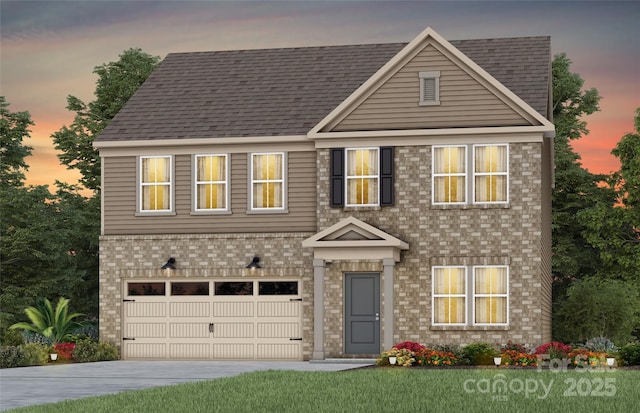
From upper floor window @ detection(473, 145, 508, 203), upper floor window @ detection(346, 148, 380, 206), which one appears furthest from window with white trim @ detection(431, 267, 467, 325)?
upper floor window @ detection(346, 148, 380, 206)

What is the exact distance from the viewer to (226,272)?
120 ft

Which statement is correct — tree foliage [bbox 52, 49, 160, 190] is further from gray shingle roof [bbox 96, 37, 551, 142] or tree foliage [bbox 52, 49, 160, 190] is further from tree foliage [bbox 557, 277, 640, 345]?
tree foliage [bbox 557, 277, 640, 345]

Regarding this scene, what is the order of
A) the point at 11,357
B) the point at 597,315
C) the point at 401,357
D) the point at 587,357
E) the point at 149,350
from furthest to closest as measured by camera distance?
the point at 597,315
the point at 149,350
the point at 11,357
the point at 401,357
the point at 587,357

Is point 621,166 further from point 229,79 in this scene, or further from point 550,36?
point 229,79

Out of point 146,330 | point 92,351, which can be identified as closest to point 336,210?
point 146,330

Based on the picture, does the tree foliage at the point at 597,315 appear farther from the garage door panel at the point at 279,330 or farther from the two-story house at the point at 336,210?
the garage door panel at the point at 279,330

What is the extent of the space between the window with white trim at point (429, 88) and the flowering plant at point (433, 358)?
351 inches

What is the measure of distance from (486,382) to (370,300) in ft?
39.7

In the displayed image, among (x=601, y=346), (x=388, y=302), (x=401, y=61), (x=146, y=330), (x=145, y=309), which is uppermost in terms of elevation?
(x=401, y=61)

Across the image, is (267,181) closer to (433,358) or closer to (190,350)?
(190,350)

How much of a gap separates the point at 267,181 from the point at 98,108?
2130cm

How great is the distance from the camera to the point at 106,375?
28.7m

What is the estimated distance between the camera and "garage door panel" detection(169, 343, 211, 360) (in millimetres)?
36625

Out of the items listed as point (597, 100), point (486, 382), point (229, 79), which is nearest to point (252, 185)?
point (229, 79)
